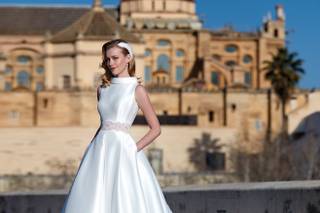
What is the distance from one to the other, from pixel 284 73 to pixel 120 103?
257 ft

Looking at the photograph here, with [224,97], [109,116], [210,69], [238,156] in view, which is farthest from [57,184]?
[109,116]

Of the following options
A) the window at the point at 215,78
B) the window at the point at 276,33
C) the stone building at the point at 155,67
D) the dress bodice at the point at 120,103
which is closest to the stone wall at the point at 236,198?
the dress bodice at the point at 120,103

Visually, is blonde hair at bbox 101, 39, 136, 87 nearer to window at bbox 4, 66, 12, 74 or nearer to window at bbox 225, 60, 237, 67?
window at bbox 4, 66, 12, 74

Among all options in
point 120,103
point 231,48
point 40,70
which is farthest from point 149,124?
point 231,48

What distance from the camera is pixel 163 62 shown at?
9925cm

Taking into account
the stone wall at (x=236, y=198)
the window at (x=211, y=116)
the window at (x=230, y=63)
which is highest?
the window at (x=230, y=63)

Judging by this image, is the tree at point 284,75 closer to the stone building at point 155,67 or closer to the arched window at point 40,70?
the stone building at point 155,67

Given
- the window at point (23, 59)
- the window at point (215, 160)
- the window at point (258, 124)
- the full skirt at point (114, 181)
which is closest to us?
the full skirt at point (114, 181)

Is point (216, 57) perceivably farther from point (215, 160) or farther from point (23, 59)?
point (215, 160)

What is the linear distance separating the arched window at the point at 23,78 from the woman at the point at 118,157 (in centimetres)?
8349

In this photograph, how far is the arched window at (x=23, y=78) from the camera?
9411 cm

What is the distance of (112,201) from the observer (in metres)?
9.95

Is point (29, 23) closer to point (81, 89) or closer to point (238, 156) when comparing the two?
point (81, 89)

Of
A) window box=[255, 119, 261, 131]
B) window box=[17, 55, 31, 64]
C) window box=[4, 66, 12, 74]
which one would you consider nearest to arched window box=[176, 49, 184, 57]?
window box=[17, 55, 31, 64]
